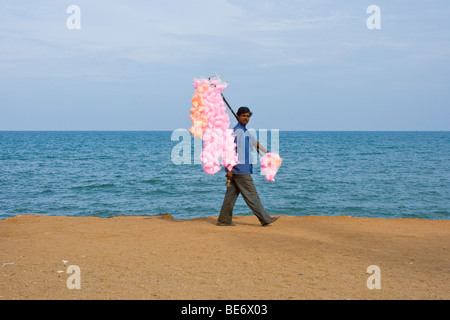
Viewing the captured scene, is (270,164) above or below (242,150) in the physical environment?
below

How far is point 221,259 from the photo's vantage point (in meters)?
6.55

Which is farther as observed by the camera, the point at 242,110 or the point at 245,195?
the point at 245,195

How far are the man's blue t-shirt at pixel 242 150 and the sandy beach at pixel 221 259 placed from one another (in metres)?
1.15

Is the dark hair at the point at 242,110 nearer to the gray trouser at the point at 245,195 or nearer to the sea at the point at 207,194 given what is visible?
the gray trouser at the point at 245,195

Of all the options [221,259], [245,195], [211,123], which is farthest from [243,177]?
[221,259]

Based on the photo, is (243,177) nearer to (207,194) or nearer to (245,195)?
(245,195)

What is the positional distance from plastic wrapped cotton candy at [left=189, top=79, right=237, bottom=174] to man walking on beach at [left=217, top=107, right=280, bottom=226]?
0.27m

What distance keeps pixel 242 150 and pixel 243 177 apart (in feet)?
1.89

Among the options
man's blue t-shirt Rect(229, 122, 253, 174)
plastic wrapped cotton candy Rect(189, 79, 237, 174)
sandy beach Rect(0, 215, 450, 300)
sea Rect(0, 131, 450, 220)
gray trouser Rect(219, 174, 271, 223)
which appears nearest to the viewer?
sandy beach Rect(0, 215, 450, 300)

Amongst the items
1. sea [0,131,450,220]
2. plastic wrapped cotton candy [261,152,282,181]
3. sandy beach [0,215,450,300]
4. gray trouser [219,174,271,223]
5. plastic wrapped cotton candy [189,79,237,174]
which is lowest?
sea [0,131,450,220]

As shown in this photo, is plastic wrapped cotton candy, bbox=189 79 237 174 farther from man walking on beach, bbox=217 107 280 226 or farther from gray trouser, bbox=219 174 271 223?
gray trouser, bbox=219 174 271 223

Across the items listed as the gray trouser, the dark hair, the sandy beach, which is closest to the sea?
the gray trouser

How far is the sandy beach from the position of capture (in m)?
5.14
